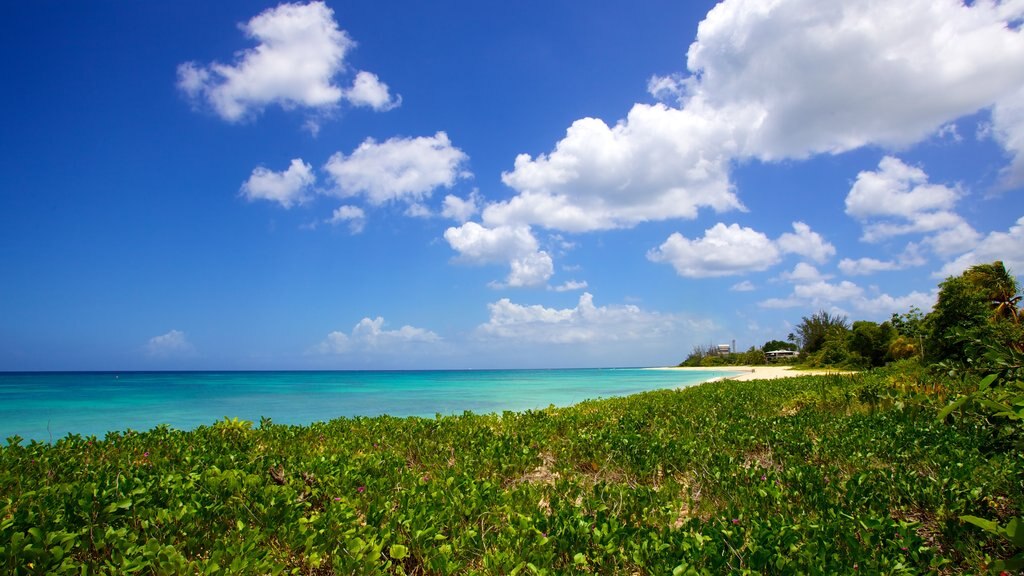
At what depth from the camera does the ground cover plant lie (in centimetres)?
338

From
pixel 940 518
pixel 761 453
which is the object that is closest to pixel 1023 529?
pixel 940 518

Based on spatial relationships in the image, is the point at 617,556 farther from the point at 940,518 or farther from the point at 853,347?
the point at 853,347

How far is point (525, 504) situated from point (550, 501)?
0.86 feet

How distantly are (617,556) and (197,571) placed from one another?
2957 millimetres

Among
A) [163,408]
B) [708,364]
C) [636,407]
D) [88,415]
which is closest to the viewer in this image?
[636,407]

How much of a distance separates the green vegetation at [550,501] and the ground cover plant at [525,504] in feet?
0.07

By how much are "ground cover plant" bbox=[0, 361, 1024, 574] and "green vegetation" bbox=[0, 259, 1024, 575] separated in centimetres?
2

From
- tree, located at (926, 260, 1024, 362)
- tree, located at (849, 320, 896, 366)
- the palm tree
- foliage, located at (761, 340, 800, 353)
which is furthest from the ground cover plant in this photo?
foliage, located at (761, 340, 800, 353)

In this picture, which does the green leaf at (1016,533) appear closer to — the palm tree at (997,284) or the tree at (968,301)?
the tree at (968,301)

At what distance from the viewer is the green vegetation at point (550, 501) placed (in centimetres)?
332

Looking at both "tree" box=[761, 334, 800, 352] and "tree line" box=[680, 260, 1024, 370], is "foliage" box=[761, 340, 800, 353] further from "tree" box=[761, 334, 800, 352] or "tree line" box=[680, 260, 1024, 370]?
"tree line" box=[680, 260, 1024, 370]

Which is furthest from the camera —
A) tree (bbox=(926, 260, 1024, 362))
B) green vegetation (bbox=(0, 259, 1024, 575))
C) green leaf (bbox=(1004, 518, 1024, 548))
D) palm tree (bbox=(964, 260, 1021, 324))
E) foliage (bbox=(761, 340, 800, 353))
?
foliage (bbox=(761, 340, 800, 353))

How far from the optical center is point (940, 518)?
4.39 metres

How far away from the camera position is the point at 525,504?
15.9 ft
